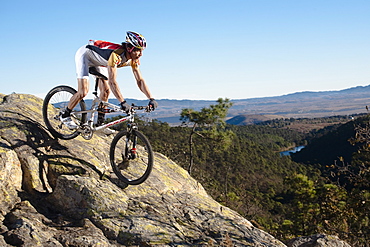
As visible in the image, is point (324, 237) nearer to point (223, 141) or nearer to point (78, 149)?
point (78, 149)

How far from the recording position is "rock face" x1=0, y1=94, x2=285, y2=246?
18.4 ft

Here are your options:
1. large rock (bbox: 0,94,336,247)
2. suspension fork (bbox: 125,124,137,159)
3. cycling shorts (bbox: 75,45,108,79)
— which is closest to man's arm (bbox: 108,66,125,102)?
cycling shorts (bbox: 75,45,108,79)

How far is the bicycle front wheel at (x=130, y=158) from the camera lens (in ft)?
22.3

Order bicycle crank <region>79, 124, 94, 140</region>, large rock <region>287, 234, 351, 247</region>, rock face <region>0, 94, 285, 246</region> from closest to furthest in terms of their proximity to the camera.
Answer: rock face <region>0, 94, 285, 246</region> → bicycle crank <region>79, 124, 94, 140</region> → large rock <region>287, 234, 351, 247</region>

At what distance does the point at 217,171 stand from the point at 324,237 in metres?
66.2

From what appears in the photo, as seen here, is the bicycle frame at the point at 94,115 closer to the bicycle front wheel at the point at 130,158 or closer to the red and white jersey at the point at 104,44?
the bicycle front wheel at the point at 130,158

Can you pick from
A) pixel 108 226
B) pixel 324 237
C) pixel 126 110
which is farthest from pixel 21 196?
pixel 324 237

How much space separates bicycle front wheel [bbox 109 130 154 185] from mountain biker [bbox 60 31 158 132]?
709mm

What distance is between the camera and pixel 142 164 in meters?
8.30

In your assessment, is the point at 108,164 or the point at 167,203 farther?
the point at 108,164

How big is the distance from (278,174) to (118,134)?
3651 inches

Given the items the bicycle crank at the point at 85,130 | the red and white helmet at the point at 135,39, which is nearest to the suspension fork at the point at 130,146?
the bicycle crank at the point at 85,130

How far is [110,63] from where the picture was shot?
677cm

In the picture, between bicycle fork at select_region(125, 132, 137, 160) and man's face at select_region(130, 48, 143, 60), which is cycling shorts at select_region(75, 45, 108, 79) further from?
bicycle fork at select_region(125, 132, 137, 160)
